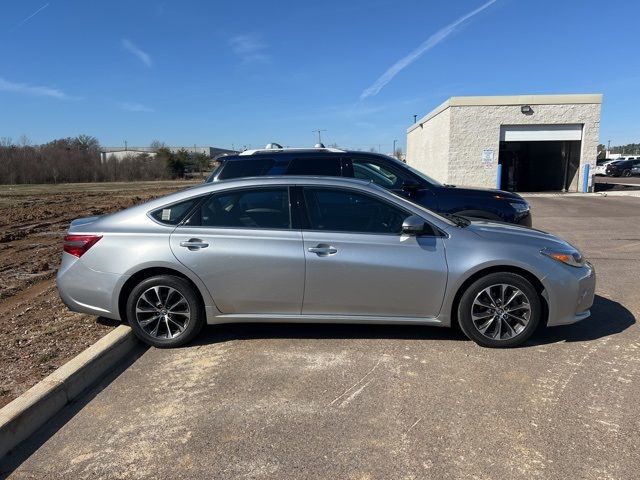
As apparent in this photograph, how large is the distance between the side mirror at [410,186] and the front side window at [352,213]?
114 inches

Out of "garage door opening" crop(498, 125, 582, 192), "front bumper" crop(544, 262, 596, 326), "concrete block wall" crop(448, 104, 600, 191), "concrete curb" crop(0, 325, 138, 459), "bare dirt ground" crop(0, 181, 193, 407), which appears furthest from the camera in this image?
"garage door opening" crop(498, 125, 582, 192)

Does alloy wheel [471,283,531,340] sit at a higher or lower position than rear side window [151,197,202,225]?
lower

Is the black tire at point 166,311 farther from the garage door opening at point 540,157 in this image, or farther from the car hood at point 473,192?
the garage door opening at point 540,157

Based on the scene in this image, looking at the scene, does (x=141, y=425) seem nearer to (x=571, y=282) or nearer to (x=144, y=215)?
(x=144, y=215)

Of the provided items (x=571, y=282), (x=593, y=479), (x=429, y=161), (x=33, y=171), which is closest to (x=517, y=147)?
(x=429, y=161)

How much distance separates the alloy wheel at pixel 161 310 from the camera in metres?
Result: 4.59

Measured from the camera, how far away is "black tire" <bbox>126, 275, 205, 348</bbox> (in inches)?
180

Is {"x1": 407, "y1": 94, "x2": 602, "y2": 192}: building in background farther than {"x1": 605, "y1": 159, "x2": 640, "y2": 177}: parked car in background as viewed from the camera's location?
No

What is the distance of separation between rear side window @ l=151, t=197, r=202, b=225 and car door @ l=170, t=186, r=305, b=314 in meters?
0.11

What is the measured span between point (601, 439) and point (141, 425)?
9.95 ft

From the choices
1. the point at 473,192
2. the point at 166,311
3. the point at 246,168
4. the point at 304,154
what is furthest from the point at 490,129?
the point at 166,311

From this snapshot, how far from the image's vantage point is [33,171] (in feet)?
219

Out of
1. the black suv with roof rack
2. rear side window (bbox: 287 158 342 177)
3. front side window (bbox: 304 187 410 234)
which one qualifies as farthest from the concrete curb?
rear side window (bbox: 287 158 342 177)

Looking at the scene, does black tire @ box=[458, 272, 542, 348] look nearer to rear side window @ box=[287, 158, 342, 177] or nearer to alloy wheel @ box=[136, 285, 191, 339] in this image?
alloy wheel @ box=[136, 285, 191, 339]
